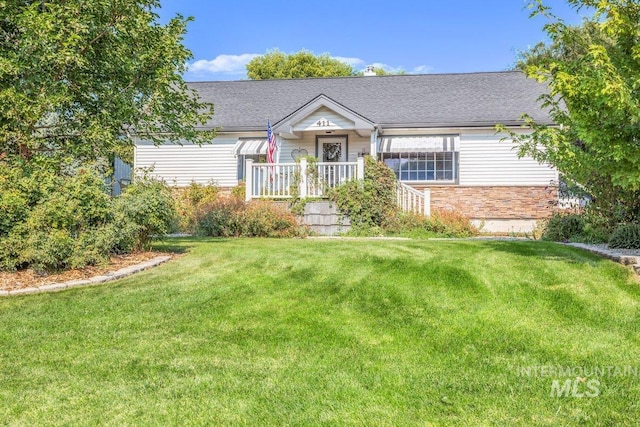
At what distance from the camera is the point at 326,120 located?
16.2 meters

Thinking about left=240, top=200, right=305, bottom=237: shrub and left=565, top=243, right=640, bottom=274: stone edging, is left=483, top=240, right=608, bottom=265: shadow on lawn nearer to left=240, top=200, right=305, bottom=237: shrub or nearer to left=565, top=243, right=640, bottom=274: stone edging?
left=565, top=243, right=640, bottom=274: stone edging

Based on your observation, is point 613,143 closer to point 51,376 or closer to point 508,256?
point 508,256

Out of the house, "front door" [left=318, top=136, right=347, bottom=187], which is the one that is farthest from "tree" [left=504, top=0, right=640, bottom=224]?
"front door" [left=318, top=136, right=347, bottom=187]

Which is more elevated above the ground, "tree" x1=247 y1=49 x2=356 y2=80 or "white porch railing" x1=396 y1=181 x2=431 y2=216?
"tree" x1=247 y1=49 x2=356 y2=80

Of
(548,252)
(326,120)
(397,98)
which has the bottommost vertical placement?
(548,252)

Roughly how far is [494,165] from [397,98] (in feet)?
16.0

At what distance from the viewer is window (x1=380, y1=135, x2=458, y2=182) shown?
16.7 m

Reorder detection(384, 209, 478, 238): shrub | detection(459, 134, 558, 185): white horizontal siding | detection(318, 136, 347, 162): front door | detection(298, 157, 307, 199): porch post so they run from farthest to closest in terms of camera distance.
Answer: detection(318, 136, 347, 162): front door → detection(459, 134, 558, 185): white horizontal siding → detection(298, 157, 307, 199): porch post → detection(384, 209, 478, 238): shrub

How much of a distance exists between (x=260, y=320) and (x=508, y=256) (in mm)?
4310

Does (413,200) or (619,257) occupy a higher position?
(413,200)

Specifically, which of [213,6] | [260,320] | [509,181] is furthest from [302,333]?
[213,6]

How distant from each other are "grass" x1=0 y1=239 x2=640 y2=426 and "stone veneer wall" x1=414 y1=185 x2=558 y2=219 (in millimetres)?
9739

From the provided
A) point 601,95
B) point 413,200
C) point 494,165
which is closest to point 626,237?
point 601,95

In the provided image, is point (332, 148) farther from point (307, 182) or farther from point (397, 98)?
point (307, 182)
